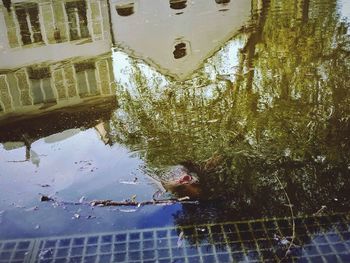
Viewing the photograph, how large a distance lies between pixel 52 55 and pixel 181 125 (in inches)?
325

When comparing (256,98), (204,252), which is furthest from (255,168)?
(256,98)

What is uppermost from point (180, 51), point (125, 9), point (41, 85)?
point (125, 9)

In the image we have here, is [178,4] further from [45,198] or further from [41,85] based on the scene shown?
[45,198]

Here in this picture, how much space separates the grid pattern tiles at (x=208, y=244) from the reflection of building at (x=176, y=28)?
18.2 feet

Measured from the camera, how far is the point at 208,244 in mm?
4707

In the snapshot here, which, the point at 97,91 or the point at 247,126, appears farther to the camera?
the point at 97,91

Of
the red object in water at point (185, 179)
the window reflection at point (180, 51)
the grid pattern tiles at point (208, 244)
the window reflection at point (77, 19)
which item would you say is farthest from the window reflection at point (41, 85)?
the grid pattern tiles at point (208, 244)

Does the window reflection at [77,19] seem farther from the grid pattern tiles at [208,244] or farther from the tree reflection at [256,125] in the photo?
the grid pattern tiles at [208,244]

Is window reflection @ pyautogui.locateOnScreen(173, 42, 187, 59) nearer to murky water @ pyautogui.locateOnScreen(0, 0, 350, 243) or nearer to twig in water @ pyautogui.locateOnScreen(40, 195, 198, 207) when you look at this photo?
murky water @ pyautogui.locateOnScreen(0, 0, 350, 243)

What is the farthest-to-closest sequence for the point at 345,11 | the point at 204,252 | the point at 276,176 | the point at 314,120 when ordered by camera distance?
1. the point at 345,11
2. the point at 314,120
3. the point at 276,176
4. the point at 204,252

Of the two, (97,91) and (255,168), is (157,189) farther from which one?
(97,91)

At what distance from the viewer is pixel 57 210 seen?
17.9ft

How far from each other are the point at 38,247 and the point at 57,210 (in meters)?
0.70

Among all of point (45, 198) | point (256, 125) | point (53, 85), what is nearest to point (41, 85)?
point (53, 85)
